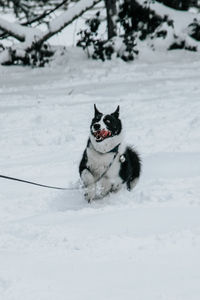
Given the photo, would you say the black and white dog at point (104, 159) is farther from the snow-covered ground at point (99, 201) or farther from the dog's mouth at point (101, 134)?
the snow-covered ground at point (99, 201)

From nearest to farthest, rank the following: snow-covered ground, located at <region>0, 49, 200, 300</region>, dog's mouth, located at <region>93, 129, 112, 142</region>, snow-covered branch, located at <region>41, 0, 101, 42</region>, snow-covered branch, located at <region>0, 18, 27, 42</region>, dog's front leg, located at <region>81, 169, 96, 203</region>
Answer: snow-covered ground, located at <region>0, 49, 200, 300</region> < dog's mouth, located at <region>93, 129, 112, 142</region> < dog's front leg, located at <region>81, 169, 96, 203</region> < snow-covered branch, located at <region>41, 0, 101, 42</region> < snow-covered branch, located at <region>0, 18, 27, 42</region>

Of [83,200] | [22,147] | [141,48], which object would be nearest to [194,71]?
[141,48]

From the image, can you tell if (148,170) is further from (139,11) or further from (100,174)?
(139,11)

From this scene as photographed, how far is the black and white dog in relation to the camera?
5.29 meters

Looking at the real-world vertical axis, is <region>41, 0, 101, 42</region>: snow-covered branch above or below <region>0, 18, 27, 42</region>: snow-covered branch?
above

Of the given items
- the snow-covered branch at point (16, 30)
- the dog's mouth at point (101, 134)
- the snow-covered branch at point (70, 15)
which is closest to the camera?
the dog's mouth at point (101, 134)

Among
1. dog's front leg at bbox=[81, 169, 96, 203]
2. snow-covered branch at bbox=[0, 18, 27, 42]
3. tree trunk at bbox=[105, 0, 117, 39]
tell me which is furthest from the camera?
tree trunk at bbox=[105, 0, 117, 39]

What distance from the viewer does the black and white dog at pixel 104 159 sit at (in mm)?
5289

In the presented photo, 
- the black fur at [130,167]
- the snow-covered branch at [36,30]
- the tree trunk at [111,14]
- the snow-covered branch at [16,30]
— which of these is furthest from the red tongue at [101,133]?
the tree trunk at [111,14]

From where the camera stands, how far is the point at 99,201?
566 centimetres

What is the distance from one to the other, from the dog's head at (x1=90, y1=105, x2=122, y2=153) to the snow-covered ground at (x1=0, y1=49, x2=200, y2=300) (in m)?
0.53

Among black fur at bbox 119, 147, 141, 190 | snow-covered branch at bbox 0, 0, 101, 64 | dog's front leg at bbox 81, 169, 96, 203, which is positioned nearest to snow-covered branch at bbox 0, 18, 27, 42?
snow-covered branch at bbox 0, 0, 101, 64

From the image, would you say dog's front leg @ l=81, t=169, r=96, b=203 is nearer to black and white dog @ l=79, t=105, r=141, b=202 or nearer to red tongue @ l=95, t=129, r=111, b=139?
black and white dog @ l=79, t=105, r=141, b=202

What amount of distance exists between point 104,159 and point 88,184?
12.1 inches
